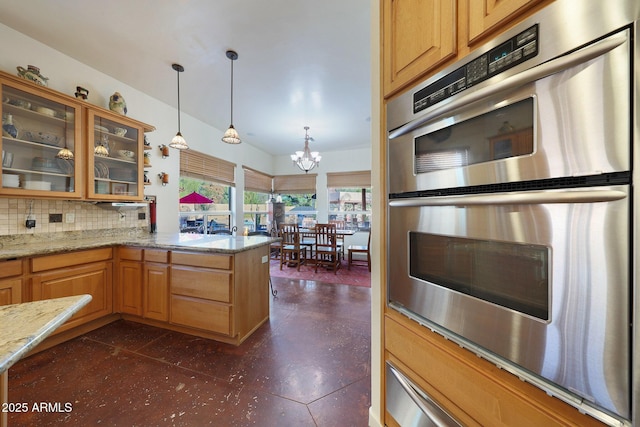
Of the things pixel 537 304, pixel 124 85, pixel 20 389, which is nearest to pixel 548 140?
pixel 537 304

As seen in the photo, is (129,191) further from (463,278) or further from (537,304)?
(537,304)

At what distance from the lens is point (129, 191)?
283 centimetres

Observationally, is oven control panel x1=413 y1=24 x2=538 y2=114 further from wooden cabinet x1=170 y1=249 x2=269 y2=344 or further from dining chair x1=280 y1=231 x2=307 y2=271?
dining chair x1=280 y1=231 x2=307 y2=271

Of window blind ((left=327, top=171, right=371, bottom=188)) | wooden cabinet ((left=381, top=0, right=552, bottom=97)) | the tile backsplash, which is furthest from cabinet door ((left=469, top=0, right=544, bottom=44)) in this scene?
window blind ((left=327, top=171, right=371, bottom=188))

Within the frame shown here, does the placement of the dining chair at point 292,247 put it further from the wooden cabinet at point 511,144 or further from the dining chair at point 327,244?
the wooden cabinet at point 511,144

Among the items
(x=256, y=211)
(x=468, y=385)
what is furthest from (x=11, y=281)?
(x=256, y=211)

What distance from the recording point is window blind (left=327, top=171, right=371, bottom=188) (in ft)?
18.1

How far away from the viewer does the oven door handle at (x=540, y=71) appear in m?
0.48

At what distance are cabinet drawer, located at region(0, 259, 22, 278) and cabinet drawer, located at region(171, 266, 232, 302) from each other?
3.36 ft

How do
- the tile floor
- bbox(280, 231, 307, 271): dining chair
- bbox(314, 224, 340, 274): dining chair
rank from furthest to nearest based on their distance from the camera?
bbox(280, 231, 307, 271): dining chair → bbox(314, 224, 340, 274): dining chair → the tile floor

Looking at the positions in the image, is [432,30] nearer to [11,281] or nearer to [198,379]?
[198,379]

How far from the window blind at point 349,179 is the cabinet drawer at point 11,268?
15.9 ft

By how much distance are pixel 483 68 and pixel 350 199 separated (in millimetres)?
5151

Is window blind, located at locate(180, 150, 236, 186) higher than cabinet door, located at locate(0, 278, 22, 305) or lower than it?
higher
